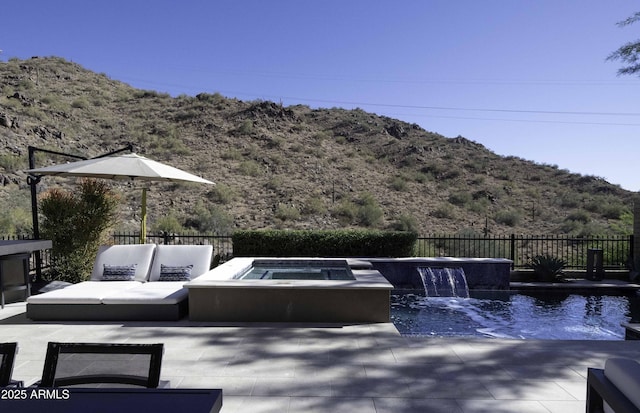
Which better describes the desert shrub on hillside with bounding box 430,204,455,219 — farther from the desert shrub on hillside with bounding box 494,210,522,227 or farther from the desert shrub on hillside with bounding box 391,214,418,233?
the desert shrub on hillside with bounding box 494,210,522,227

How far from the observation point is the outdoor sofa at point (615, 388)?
2096 mm

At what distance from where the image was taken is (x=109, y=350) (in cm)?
219

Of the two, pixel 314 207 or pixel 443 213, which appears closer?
pixel 314 207

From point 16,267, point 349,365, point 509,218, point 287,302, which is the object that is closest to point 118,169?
point 16,267

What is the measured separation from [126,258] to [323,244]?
4925 mm

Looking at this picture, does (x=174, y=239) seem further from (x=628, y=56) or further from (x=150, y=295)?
(x=628, y=56)

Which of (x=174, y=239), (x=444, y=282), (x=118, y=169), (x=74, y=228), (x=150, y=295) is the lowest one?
(x=444, y=282)

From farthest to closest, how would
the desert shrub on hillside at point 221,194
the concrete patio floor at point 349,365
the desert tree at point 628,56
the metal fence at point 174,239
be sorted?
1. the desert shrub on hillside at point 221,194
2. the metal fence at point 174,239
3. the desert tree at point 628,56
4. the concrete patio floor at point 349,365

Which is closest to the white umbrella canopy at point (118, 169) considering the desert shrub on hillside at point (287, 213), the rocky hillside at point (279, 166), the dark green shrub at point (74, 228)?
the dark green shrub at point (74, 228)

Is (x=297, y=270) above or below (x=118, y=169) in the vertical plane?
below

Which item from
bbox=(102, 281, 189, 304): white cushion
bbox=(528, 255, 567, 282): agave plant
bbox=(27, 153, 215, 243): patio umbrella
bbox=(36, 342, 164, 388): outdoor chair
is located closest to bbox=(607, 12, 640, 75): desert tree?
bbox=(528, 255, 567, 282): agave plant

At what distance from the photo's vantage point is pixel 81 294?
20.7 feet

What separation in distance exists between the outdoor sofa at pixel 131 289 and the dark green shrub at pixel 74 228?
50.7 inches

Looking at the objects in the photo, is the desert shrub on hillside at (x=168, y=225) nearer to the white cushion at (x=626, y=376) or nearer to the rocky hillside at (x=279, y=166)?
the rocky hillside at (x=279, y=166)
